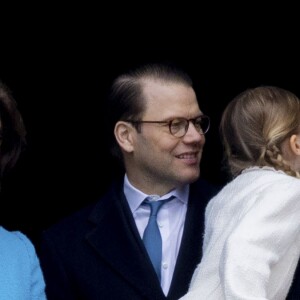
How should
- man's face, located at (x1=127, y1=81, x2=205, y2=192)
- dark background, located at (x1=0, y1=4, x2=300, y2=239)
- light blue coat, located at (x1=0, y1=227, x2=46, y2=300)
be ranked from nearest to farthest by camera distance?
1. light blue coat, located at (x1=0, y1=227, x2=46, y2=300)
2. man's face, located at (x1=127, y1=81, x2=205, y2=192)
3. dark background, located at (x1=0, y1=4, x2=300, y2=239)

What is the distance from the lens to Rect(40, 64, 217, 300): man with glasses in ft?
12.2

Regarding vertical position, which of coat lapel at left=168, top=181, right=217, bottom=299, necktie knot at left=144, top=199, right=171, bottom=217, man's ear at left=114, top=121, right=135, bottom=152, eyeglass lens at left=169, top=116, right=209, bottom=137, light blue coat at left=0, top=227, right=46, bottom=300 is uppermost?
eyeglass lens at left=169, top=116, right=209, bottom=137

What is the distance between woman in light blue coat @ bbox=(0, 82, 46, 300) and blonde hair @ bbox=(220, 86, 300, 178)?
67 cm

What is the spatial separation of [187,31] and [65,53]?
1.80ft

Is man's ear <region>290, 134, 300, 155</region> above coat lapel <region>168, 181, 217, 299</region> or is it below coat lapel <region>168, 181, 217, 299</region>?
above

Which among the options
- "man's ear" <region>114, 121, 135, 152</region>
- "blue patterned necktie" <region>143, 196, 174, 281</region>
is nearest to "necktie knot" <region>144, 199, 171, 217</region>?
"blue patterned necktie" <region>143, 196, 174, 281</region>

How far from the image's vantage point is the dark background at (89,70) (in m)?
5.00

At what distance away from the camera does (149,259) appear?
12.3 feet

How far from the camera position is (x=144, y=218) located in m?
3.87

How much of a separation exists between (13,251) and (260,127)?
853mm

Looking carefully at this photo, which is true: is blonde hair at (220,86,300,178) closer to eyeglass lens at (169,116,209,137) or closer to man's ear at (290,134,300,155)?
man's ear at (290,134,300,155)

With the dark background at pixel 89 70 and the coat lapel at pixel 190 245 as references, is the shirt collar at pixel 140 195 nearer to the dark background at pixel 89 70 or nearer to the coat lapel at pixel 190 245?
the coat lapel at pixel 190 245

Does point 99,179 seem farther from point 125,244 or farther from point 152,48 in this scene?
point 125,244

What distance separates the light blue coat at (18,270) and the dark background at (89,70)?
1.69 meters
